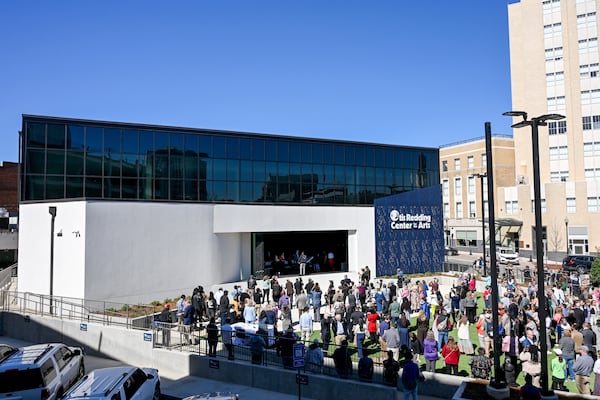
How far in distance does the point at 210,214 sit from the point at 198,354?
13.7m

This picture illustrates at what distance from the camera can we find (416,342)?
1284 centimetres

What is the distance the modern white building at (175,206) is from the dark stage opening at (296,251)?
8cm

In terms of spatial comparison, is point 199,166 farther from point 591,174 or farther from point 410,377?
point 591,174

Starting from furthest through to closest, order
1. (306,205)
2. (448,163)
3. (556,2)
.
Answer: (448,163), (556,2), (306,205)

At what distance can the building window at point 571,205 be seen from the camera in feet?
178

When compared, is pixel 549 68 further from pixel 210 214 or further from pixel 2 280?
pixel 2 280

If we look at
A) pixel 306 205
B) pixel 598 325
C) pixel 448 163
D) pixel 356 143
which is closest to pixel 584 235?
pixel 448 163

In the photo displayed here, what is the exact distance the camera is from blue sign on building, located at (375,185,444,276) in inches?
1373

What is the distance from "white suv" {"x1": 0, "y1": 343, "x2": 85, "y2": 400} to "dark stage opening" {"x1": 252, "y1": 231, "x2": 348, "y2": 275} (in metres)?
19.2

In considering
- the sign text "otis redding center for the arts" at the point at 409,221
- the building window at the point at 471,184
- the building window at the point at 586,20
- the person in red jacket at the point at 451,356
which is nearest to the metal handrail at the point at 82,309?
the person in red jacket at the point at 451,356

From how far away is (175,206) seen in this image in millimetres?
26203

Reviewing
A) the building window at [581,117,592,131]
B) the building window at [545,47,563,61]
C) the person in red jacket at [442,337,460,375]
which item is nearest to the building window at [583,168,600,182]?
the building window at [581,117,592,131]

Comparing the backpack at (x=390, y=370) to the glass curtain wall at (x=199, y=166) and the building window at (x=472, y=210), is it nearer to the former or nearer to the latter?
the glass curtain wall at (x=199, y=166)

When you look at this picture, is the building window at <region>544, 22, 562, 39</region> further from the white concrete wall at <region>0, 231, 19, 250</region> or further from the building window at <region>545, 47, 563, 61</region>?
the white concrete wall at <region>0, 231, 19, 250</region>
